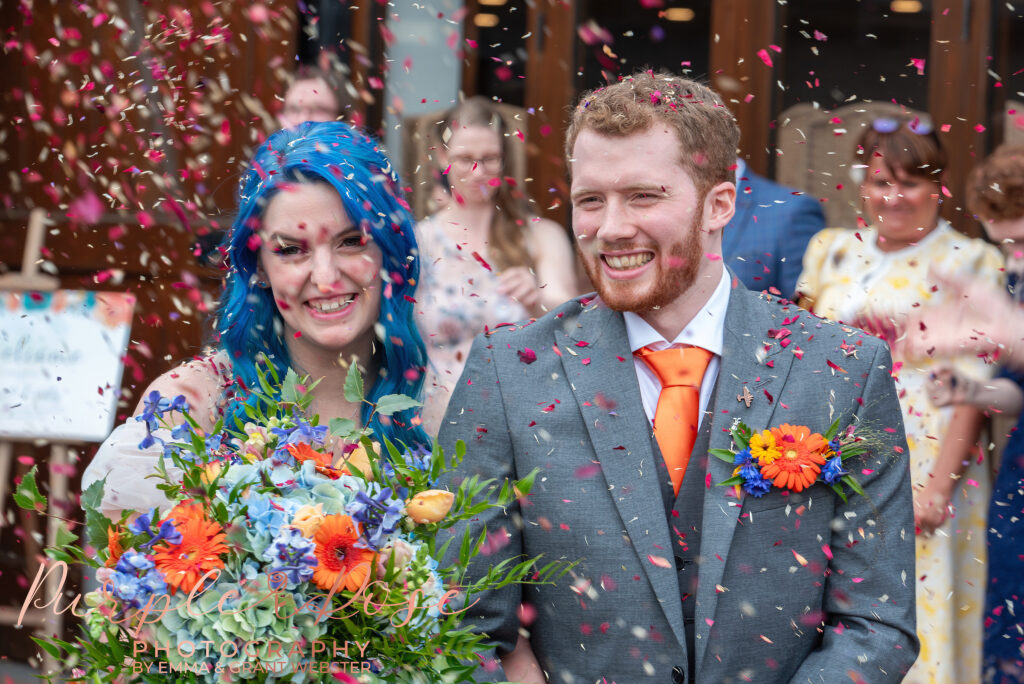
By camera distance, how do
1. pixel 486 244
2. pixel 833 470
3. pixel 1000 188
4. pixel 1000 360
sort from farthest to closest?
pixel 486 244 → pixel 1000 188 → pixel 1000 360 → pixel 833 470

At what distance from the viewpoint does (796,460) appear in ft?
6.67

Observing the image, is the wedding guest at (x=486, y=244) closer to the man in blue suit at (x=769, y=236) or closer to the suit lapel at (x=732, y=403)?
the man in blue suit at (x=769, y=236)

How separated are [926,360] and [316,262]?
1981mm

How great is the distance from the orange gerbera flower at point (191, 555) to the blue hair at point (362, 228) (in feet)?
2.87

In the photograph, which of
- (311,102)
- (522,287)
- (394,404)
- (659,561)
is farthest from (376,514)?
(311,102)

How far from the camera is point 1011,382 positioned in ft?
10.7

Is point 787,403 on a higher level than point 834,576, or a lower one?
higher

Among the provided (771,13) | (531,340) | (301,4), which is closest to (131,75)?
(301,4)

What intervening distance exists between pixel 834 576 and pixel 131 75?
4.58 metres

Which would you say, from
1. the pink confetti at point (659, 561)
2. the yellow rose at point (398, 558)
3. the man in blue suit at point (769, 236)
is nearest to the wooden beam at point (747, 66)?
the man in blue suit at point (769, 236)

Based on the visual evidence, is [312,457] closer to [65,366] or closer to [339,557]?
[339,557]

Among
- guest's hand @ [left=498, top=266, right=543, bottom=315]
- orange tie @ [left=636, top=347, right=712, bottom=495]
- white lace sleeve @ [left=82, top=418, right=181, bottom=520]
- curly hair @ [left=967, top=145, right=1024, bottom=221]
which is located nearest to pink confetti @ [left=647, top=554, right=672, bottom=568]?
orange tie @ [left=636, top=347, right=712, bottom=495]

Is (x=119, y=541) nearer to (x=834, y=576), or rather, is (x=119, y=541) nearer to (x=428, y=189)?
(x=834, y=576)

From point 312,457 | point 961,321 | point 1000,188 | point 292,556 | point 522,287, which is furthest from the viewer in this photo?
point 522,287
